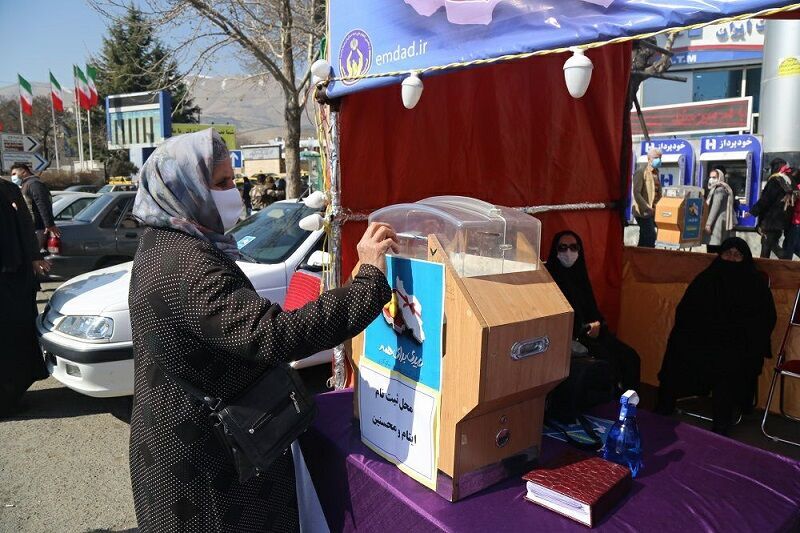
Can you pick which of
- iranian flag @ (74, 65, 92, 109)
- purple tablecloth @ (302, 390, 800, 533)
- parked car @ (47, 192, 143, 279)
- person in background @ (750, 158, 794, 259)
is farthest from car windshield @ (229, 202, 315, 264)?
iranian flag @ (74, 65, 92, 109)

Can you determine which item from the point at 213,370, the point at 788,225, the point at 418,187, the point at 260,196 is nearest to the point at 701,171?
the point at 788,225

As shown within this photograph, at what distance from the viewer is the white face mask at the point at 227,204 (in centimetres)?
166

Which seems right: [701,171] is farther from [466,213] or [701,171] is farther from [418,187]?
[466,213]

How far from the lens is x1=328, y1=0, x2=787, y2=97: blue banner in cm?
173

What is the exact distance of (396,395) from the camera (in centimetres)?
189

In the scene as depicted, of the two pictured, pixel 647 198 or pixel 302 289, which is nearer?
pixel 302 289

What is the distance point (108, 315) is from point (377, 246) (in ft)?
10.0

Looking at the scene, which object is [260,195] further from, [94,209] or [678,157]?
[678,157]

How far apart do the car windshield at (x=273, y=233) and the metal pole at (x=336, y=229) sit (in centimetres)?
154

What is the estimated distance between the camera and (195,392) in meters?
1.55

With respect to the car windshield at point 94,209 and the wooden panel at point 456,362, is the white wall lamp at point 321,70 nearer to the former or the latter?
the wooden panel at point 456,362

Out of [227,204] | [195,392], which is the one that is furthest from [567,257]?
[195,392]

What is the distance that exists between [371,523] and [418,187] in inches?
83.2

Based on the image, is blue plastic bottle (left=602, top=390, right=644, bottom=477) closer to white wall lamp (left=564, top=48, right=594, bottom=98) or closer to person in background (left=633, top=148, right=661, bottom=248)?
white wall lamp (left=564, top=48, right=594, bottom=98)
